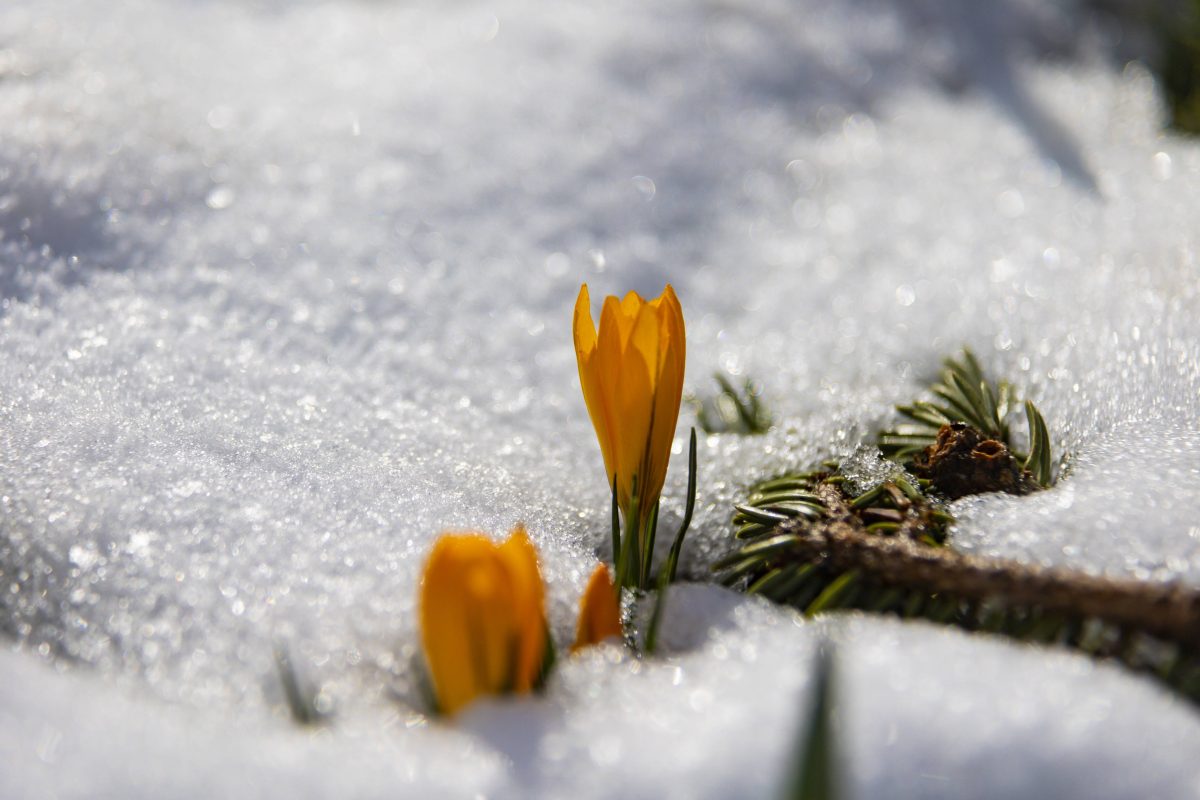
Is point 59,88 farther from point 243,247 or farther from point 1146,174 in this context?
point 1146,174

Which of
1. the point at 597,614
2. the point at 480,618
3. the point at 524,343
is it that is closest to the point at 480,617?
the point at 480,618

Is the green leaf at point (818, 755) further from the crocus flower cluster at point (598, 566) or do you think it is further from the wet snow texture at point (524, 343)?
the crocus flower cluster at point (598, 566)

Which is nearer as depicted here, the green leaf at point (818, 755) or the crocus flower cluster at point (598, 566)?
the green leaf at point (818, 755)

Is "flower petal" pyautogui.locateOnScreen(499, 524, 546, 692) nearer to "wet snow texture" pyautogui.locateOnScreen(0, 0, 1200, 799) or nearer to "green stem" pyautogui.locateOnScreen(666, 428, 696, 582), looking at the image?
"wet snow texture" pyautogui.locateOnScreen(0, 0, 1200, 799)

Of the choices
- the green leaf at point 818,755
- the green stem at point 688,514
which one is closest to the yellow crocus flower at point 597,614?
the green stem at point 688,514

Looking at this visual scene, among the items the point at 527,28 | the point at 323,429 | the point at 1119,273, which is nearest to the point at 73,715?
the point at 323,429

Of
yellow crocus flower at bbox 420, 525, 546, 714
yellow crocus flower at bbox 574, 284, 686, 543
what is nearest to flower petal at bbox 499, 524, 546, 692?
yellow crocus flower at bbox 420, 525, 546, 714

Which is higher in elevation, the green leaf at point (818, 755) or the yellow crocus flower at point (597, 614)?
the green leaf at point (818, 755)

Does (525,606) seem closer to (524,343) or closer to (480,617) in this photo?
(480,617)
